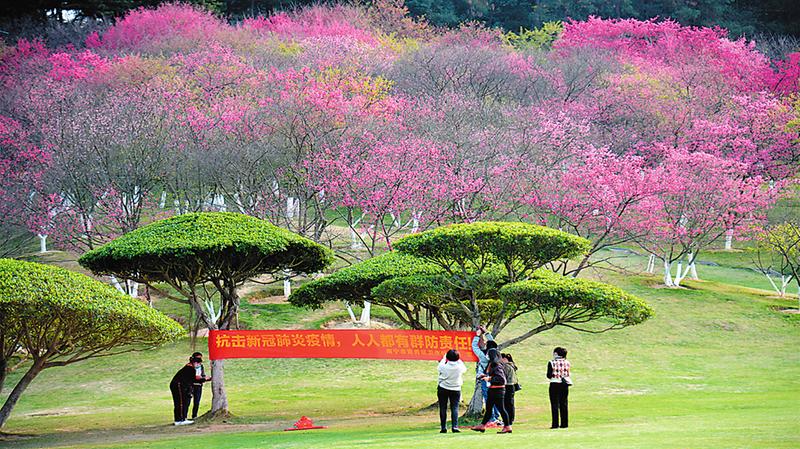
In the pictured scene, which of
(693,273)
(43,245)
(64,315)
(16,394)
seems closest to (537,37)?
(693,273)

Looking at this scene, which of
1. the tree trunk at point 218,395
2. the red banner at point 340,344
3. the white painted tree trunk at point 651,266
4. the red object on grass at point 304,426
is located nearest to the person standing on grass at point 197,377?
the tree trunk at point 218,395

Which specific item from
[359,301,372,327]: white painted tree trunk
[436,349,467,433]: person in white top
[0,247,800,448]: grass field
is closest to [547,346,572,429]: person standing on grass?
[0,247,800,448]: grass field

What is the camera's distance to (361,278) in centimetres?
2361

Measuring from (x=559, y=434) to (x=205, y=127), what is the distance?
98.6 feet

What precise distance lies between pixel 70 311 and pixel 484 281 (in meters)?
8.89

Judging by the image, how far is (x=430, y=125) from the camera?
44.4 metres

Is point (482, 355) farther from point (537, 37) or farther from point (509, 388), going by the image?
point (537, 37)

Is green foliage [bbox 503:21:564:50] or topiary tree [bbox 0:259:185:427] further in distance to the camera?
green foliage [bbox 503:21:564:50]

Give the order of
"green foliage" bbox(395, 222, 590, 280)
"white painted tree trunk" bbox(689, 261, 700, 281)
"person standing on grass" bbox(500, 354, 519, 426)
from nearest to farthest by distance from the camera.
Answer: "person standing on grass" bbox(500, 354, 519, 426) → "green foliage" bbox(395, 222, 590, 280) → "white painted tree trunk" bbox(689, 261, 700, 281)

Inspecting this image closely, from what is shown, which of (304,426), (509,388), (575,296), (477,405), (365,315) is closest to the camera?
(509,388)

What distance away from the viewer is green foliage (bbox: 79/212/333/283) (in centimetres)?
2216

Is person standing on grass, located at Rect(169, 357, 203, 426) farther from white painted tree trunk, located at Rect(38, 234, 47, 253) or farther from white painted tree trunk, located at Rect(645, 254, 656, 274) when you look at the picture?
white painted tree trunk, located at Rect(645, 254, 656, 274)

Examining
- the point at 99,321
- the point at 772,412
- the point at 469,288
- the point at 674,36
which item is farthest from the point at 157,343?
the point at 674,36

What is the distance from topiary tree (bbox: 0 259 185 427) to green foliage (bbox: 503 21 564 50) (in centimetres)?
5570
